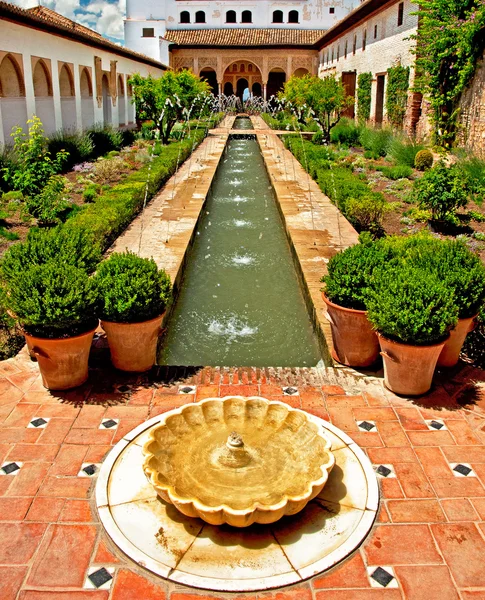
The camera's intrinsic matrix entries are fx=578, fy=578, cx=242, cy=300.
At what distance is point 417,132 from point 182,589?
18448 millimetres

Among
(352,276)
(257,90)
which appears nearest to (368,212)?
(352,276)

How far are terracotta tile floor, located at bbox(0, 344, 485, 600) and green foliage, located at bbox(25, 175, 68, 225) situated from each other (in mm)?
5116

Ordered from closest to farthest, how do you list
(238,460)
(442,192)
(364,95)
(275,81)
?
1. (238,460)
2. (442,192)
3. (364,95)
4. (275,81)

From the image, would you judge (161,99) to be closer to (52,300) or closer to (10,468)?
(52,300)

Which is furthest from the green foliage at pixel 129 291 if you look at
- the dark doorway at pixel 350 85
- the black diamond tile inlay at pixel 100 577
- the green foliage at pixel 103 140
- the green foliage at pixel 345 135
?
the dark doorway at pixel 350 85

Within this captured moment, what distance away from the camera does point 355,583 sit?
2785 mm

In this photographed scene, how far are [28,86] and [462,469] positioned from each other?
1540cm

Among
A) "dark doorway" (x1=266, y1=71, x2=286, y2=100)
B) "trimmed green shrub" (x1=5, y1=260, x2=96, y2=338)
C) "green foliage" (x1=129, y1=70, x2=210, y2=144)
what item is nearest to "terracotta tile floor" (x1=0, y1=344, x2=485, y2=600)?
A: "trimmed green shrub" (x1=5, y1=260, x2=96, y2=338)

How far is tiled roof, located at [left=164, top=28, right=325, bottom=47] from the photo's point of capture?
40875mm

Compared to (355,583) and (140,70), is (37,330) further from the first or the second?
(140,70)

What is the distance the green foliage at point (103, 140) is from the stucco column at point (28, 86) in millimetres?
2559

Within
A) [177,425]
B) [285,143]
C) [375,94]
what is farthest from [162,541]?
[375,94]

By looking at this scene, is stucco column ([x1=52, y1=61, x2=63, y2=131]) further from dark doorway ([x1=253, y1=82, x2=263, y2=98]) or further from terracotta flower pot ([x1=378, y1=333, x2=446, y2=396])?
dark doorway ([x1=253, y1=82, x2=263, y2=98])

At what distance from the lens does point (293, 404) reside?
14.3 feet
